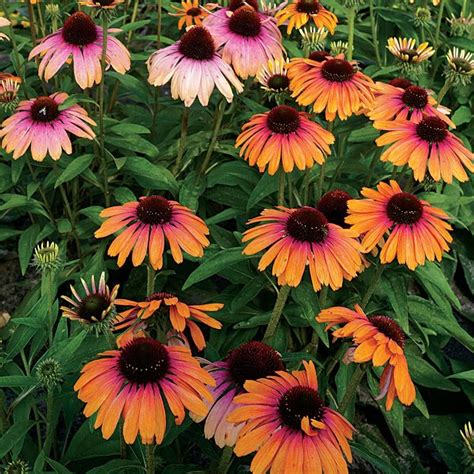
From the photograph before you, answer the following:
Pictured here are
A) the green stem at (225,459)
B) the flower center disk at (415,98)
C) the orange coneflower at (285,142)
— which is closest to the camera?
the green stem at (225,459)

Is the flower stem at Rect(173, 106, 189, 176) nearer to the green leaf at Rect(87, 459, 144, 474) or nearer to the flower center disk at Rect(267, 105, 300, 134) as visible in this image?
the flower center disk at Rect(267, 105, 300, 134)

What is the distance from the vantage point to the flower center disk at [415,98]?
2.04m

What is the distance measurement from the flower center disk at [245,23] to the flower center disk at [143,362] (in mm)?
1397

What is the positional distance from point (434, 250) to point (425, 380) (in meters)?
0.71

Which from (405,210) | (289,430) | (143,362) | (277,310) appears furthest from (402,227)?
(143,362)

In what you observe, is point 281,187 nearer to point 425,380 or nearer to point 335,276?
point 335,276

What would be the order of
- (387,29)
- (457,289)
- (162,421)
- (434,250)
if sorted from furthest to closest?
(387,29) < (457,289) < (434,250) < (162,421)

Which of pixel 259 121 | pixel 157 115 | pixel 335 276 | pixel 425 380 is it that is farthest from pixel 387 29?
pixel 335 276

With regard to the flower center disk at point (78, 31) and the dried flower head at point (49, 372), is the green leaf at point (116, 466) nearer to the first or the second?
the dried flower head at point (49, 372)

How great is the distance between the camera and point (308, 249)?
1.47m

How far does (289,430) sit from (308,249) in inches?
17.5

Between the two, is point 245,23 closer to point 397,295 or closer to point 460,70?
point 460,70

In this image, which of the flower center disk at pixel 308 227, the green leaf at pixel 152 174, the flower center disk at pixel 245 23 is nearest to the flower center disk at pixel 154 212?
the flower center disk at pixel 308 227

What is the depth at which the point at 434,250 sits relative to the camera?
160 cm
